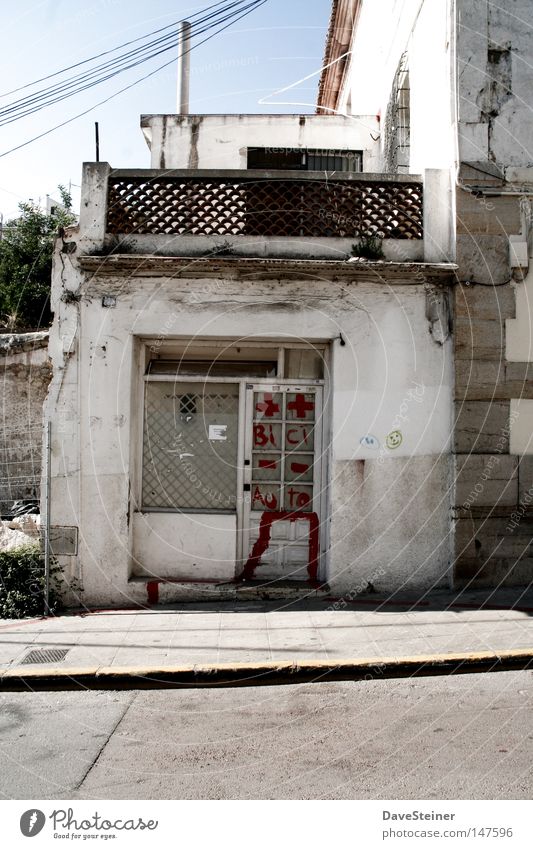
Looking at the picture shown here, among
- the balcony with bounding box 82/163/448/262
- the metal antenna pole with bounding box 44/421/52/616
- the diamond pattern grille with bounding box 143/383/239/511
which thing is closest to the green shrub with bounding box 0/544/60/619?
the metal antenna pole with bounding box 44/421/52/616

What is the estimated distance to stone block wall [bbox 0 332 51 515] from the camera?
1424 centimetres

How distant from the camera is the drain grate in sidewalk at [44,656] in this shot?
21.7 ft

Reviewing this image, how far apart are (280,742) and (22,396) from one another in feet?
36.4

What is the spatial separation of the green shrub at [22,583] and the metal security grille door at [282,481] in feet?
7.50

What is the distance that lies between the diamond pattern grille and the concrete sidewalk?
127cm

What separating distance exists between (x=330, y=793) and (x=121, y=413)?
5381 millimetres

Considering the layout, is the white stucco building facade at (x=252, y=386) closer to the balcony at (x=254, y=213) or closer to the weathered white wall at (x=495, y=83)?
the balcony at (x=254, y=213)

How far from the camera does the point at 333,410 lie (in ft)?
28.5

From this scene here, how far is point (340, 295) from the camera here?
8.70 meters

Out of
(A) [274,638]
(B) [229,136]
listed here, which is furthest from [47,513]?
(B) [229,136]

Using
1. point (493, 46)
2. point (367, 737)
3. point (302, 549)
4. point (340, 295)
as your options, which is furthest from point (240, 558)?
point (493, 46)

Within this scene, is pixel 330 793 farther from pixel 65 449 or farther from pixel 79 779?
pixel 65 449
